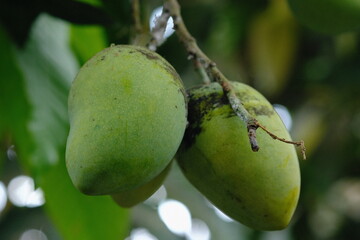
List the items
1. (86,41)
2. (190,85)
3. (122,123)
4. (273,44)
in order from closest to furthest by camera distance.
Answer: (122,123)
(86,41)
(190,85)
(273,44)

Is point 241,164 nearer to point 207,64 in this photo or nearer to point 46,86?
point 207,64

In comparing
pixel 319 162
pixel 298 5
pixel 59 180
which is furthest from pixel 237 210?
pixel 319 162

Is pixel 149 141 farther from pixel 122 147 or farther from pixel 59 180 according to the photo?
pixel 59 180

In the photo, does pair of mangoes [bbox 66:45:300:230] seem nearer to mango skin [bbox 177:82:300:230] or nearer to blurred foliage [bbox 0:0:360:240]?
mango skin [bbox 177:82:300:230]

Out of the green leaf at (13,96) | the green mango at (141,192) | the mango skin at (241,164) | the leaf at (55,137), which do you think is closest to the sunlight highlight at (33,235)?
the leaf at (55,137)

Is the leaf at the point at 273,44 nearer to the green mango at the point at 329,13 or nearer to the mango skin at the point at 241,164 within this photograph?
the green mango at the point at 329,13

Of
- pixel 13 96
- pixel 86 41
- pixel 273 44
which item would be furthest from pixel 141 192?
pixel 273 44

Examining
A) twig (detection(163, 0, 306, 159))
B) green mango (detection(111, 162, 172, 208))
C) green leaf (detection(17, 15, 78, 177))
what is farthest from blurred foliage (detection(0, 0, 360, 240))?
green mango (detection(111, 162, 172, 208))
